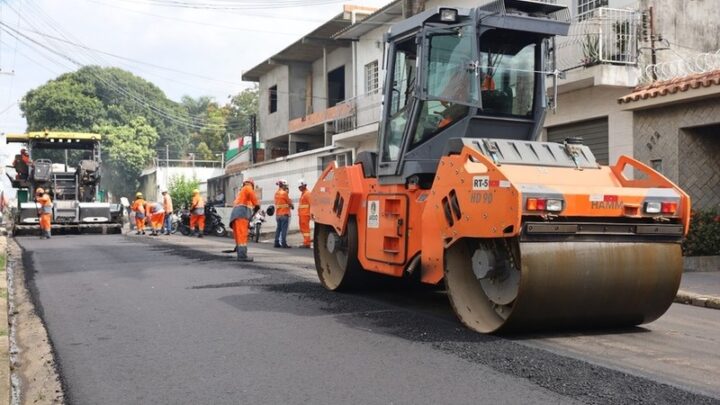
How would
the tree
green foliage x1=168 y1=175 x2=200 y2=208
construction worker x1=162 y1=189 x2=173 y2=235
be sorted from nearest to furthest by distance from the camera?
construction worker x1=162 y1=189 x2=173 y2=235, green foliage x1=168 y1=175 x2=200 y2=208, the tree

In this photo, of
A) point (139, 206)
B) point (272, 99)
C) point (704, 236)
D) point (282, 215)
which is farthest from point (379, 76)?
point (704, 236)

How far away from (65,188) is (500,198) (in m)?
20.4

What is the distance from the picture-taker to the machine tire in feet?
26.7

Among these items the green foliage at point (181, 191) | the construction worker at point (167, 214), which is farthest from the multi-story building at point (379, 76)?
the green foliage at point (181, 191)

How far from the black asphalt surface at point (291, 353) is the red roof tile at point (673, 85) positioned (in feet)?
18.4

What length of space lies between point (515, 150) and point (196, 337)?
3073 mm

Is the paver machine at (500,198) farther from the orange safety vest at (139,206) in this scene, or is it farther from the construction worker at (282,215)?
the orange safety vest at (139,206)

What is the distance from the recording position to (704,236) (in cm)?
1123

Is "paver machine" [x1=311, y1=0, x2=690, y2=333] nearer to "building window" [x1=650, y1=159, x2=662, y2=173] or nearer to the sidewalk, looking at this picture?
the sidewalk

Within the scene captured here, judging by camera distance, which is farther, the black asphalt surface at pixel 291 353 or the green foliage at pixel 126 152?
the green foliage at pixel 126 152

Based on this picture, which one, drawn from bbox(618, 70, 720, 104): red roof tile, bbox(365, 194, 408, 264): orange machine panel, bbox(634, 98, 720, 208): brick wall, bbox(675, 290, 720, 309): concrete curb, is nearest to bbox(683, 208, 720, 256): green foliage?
bbox(634, 98, 720, 208): brick wall

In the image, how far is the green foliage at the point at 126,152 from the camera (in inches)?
2138

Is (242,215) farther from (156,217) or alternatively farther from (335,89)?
(335,89)

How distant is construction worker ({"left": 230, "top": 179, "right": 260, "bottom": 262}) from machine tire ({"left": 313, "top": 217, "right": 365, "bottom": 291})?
12.5 feet
